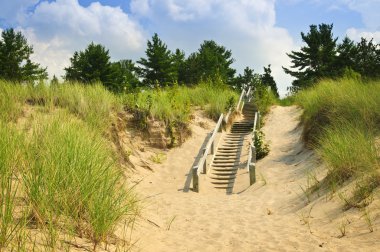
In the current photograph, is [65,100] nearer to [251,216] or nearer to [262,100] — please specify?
[251,216]

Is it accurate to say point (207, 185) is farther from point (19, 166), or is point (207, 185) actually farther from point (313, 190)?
point (19, 166)

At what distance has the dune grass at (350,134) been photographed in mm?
6703

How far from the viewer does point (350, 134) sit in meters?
8.29

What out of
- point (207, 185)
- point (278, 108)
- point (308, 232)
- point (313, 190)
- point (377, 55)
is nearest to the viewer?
point (308, 232)

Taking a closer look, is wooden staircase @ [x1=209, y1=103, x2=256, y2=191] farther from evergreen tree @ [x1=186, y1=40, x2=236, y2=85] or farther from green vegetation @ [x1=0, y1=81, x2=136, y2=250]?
evergreen tree @ [x1=186, y1=40, x2=236, y2=85]

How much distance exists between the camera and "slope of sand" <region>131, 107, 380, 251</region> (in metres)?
5.25

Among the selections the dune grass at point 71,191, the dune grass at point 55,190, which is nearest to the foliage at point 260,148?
the dune grass at point 55,190

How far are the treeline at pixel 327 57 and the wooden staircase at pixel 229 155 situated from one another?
1669 cm

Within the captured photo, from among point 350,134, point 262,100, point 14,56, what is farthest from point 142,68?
point 350,134

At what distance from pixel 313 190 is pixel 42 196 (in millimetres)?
5881

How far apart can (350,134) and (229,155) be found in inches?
226

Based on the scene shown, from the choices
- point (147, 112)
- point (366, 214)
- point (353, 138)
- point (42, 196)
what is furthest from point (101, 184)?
point (147, 112)

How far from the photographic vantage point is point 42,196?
3947 mm

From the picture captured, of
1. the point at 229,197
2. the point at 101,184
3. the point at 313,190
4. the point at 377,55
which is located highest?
the point at 377,55
